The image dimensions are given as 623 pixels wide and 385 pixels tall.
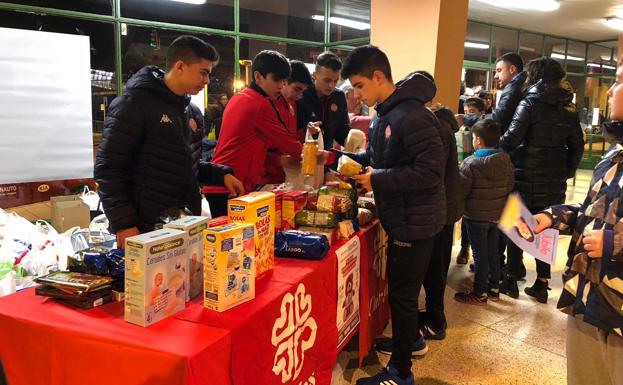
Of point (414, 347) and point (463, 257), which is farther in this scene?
point (463, 257)

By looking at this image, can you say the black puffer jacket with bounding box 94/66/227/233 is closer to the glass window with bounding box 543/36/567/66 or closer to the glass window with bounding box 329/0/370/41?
the glass window with bounding box 329/0/370/41

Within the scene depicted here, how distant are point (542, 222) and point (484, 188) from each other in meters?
1.92

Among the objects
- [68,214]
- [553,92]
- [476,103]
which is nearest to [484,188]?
[553,92]

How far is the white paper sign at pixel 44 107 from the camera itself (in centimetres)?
444

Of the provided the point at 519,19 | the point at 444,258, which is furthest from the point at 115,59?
the point at 519,19

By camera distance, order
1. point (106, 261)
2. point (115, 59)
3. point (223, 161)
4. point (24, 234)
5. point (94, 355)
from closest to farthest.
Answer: point (94, 355) → point (106, 261) → point (223, 161) → point (24, 234) → point (115, 59)

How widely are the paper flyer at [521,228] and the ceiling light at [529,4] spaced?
7055 mm

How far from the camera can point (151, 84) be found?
2.14 metres

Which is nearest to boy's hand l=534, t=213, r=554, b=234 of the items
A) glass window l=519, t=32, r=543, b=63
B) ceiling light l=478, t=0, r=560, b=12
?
ceiling light l=478, t=0, r=560, b=12

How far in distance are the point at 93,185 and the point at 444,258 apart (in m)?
3.81

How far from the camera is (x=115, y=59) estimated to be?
5.53m

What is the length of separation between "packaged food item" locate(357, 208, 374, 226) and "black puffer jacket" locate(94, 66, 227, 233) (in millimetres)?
1022

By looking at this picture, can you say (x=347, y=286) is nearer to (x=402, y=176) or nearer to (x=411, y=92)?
(x=402, y=176)

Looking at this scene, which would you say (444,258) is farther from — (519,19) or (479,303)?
(519,19)
